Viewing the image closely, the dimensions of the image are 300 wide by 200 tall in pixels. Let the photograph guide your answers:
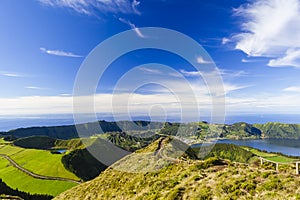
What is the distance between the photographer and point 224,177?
20156 mm

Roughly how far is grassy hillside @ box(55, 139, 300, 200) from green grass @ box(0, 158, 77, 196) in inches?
3131

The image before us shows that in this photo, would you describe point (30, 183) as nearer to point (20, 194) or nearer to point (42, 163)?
point (20, 194)

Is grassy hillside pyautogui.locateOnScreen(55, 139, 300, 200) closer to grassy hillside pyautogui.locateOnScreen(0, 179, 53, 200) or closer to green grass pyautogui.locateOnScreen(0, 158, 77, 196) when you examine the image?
grassy hillside pyautogui.locateOnScreen(0, 179, 53, 200)

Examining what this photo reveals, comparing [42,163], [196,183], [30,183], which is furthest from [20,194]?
[196,183]

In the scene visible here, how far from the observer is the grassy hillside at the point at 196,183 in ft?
52.2

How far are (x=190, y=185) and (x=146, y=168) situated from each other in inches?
548

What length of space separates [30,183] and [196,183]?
4852 inches

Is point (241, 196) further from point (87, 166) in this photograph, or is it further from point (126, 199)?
point (87, 166)

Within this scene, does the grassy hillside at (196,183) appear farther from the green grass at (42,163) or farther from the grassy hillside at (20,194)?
the green grass at (42,163)

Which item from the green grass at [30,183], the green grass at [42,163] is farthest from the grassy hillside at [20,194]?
the green grass at [42,163]

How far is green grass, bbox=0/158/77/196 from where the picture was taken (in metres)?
104

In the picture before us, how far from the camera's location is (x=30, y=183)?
380 feet

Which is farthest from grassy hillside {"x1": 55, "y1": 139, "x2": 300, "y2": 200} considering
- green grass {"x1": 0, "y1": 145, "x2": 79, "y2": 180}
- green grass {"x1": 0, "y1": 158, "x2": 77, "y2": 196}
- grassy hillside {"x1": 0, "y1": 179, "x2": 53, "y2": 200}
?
green grass {"x1": 0, "y1": 145, "x2": 79, "y2": 180}

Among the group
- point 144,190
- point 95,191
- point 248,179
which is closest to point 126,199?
point 144,190
